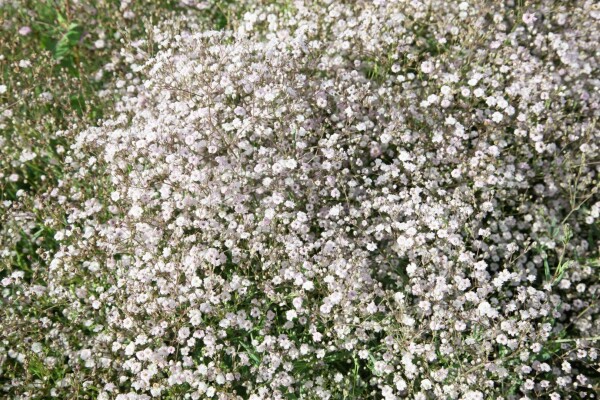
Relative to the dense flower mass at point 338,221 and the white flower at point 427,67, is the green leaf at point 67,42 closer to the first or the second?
the dense flower mass at point 338,221

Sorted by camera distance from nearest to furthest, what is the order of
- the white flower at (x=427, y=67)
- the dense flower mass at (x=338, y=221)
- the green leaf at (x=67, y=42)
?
the dense flower mass at (x=338, y=221) → the white flower at (x=427, y=67) → the green leaf at (x=67, y=42)

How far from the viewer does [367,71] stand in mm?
6504

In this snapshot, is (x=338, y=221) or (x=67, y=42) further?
(x=67, y=42)

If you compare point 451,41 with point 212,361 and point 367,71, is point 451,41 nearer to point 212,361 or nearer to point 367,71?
point 367,71

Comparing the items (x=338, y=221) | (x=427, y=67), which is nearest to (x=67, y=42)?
(x=338, y=221)

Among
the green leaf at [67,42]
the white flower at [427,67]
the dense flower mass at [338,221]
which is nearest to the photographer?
the dense flower mass at [338,221]

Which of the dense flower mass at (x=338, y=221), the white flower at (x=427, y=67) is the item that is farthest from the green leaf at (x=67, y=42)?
the white flower at (x=427, y=67)

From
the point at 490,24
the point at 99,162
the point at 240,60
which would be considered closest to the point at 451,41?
the point at 490,24

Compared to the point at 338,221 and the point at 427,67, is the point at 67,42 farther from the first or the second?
the point at 427,67

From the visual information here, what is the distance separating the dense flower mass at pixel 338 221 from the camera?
468 cm

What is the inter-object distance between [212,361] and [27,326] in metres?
1.65

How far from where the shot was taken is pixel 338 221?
17.1 ft

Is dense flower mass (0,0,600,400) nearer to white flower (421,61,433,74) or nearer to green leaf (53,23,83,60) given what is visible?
white flower (421,61,433,74)

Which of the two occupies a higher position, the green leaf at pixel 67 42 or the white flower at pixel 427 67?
the green leaf at pixel 67 42
